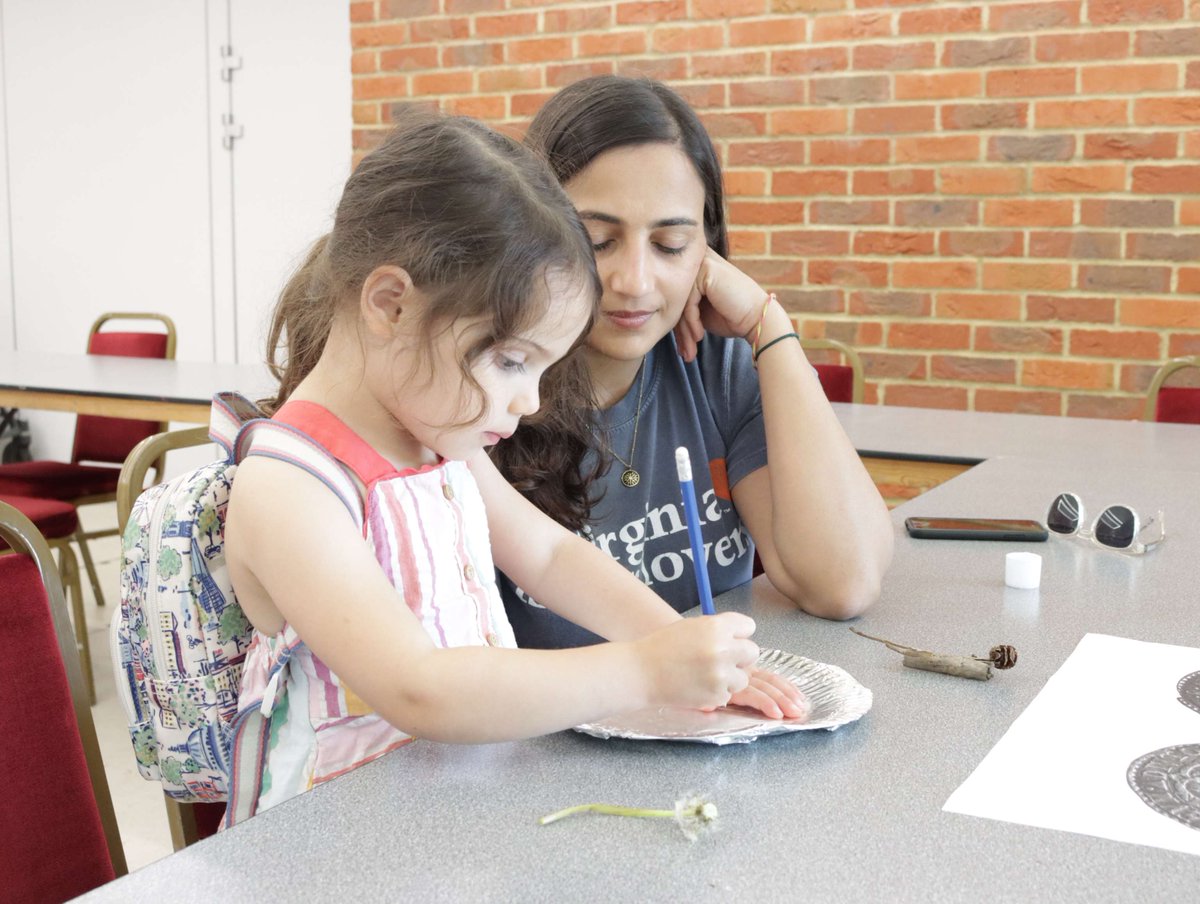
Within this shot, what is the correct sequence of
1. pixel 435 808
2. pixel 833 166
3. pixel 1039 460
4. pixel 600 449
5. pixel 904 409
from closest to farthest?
pixel 435 808 → pixel 600 449 → pixel 1039 460 → pixel 904 409 → pixel 833 166

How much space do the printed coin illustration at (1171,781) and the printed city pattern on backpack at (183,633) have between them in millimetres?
613

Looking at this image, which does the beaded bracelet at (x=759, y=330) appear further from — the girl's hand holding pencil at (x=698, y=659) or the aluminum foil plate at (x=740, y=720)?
the girl's hand holding pencil at (x=698, y=659)

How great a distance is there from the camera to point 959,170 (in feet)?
10.5

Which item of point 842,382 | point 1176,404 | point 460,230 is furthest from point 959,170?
point 460,230

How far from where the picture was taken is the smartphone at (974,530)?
4.36 ft

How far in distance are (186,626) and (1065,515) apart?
0.91 metres

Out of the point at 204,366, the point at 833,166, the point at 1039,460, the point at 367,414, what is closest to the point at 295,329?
the point at 367,414

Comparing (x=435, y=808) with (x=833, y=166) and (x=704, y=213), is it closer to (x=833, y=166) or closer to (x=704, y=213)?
(x=704, y=213)

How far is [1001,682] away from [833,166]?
266 centimetres

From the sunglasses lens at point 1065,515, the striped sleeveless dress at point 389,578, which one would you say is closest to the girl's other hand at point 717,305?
the sunglasses lens at point 1065,515

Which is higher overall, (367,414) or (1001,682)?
(367,414)

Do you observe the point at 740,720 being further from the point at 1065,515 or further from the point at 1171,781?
the point at 1065,515

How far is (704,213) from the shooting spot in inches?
52.2

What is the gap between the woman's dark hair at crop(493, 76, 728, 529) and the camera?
47.4 inches
